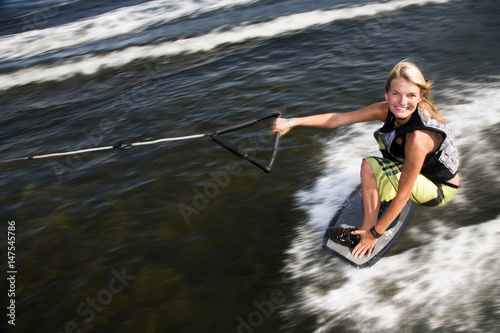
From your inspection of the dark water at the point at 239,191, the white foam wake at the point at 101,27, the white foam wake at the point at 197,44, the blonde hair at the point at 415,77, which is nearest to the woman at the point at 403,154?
the blonde hair at the point at 415,77

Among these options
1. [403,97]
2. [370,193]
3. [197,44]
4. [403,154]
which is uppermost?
[403,97]

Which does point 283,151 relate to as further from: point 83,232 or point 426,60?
point 426,60

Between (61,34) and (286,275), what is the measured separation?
16.6 metres

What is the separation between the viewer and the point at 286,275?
4.88 meters

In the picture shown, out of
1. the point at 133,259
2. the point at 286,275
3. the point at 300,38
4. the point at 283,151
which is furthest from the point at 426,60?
the point at 133,259

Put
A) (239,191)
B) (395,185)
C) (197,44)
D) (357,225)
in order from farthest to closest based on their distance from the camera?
(197,44), (239,191), (357,225), (395,185)

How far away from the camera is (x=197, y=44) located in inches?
547

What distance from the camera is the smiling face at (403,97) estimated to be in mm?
4035

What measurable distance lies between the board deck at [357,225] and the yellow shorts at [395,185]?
1.66ft

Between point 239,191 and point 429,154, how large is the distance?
114 inches

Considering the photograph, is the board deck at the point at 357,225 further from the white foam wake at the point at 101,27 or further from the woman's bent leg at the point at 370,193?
the white foam wake at the point at 101,27

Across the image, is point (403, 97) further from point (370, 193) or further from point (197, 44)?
point (197, 44)

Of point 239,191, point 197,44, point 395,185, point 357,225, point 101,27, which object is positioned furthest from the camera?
point 101,27

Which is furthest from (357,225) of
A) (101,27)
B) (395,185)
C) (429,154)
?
(101,27)
